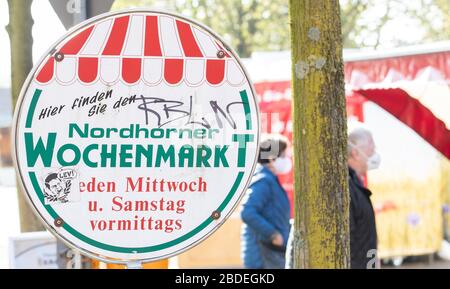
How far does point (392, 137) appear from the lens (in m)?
11.2

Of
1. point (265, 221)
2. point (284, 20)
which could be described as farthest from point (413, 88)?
point (284, 20)

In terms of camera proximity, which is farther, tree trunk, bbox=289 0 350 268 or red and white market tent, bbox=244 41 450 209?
red and white market tent, bbox=244 41 450 209

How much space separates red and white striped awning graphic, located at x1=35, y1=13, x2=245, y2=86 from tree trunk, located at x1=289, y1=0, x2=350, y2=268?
1.53 feet

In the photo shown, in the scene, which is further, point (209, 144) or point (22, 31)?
point (22, 31)

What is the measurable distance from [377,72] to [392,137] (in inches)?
63.7

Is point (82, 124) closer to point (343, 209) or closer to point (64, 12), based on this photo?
point (64, 12)

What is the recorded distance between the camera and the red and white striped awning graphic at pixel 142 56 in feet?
8.95

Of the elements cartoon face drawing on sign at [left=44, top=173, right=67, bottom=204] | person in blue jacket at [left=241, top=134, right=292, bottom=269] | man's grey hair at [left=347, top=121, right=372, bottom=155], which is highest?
man's grey hair at [left=347, top=121, right=372, bottom=155]

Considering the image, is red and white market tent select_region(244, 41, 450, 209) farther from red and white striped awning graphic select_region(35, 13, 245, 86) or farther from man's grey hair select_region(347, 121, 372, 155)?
red and white striped awning graphic select_region(35, 13, 245, 86)

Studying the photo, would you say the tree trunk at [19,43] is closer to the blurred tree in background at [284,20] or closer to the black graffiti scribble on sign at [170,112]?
the black graffiti scribble on sign at [170,112]

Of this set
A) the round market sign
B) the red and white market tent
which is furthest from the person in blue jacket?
the round market sign

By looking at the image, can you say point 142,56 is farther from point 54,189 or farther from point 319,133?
point 319,133

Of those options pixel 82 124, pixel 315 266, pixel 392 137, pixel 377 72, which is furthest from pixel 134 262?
pixel 392 137

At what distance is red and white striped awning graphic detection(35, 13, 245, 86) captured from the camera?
273cm
